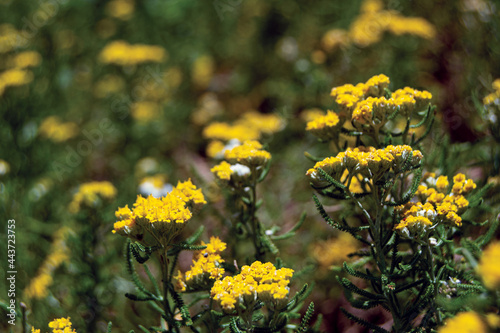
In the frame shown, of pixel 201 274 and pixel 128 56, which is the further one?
pixel 128 56

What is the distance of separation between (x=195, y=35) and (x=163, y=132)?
1.67m

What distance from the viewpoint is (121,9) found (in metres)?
5.14

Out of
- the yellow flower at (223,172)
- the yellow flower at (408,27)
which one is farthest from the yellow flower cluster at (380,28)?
the yellow flower at (223,172)

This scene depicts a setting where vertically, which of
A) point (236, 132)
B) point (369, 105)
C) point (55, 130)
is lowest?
point (369, 105)

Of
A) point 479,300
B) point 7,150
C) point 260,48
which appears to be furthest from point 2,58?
point 479,300

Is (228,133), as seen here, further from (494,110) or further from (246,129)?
(494,110)

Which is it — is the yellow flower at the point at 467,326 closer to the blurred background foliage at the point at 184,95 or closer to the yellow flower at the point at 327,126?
the yellow flower at the point at 327,126

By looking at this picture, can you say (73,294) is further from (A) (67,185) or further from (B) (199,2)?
(B) (199,2)

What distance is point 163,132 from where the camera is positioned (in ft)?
13.9

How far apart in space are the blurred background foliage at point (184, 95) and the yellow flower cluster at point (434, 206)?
1.28 ft

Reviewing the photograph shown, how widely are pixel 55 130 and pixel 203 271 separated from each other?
2981mm

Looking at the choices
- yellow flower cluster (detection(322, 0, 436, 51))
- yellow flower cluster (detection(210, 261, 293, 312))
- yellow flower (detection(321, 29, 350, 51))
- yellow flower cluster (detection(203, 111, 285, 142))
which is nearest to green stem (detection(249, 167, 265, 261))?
yellow flower cluster (detection(210, 261, 293, 312))

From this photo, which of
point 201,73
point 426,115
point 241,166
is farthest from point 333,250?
point 201,73

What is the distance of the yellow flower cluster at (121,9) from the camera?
510 cm
